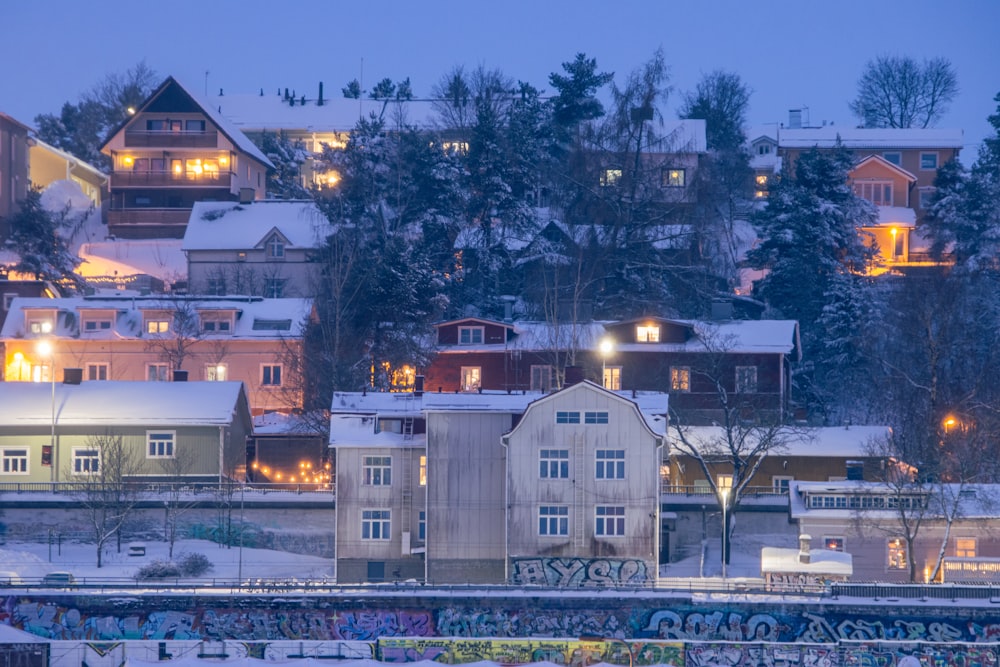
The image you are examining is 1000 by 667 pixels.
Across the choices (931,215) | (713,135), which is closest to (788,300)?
(931,215)

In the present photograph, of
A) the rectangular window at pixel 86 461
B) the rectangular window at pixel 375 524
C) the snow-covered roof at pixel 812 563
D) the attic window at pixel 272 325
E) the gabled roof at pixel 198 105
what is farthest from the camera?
the gabled roof at pixel 198 105

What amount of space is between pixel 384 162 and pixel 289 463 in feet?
77.6

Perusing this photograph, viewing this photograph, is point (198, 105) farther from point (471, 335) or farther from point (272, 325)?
point (471, 335)

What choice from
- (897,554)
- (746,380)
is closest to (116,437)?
(746,380)

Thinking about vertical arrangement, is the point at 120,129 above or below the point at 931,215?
above

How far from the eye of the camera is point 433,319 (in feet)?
229

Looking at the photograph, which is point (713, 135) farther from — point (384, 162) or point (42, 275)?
point (42, 275)

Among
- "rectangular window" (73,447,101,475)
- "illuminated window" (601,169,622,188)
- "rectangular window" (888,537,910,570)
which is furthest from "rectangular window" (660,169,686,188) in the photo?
"rectangular window" (73,447,101,475)

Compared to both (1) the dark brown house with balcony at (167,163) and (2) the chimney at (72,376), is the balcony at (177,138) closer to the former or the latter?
(1) the dark brown house with balcony at (167,163)

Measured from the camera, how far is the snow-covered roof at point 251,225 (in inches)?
3201

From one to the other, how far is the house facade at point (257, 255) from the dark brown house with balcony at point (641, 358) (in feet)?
46.5

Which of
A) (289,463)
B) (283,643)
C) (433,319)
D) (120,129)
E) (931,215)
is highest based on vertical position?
(120,129)

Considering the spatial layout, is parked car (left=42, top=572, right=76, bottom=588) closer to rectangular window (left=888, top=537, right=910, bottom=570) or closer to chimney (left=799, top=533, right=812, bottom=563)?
chimney (left=799, top=533, right=812, bottom=563)

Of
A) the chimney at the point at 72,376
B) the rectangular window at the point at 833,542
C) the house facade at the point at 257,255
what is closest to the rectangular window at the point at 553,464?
the rectangular window at the point at 833,542
